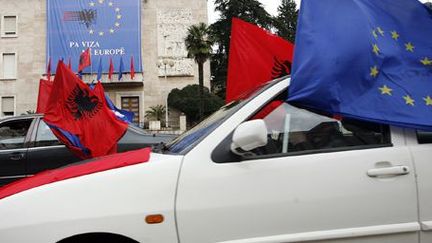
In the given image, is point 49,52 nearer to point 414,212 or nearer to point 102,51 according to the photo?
point 102,51

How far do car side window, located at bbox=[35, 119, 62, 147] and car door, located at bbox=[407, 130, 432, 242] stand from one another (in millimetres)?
5300

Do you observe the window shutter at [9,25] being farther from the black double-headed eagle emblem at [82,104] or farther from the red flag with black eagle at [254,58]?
the red flag with black eagle at [254,58]

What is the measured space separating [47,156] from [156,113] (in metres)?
34.4

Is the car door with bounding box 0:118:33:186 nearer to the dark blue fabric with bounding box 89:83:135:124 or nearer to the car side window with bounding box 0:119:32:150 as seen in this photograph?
the car side window with bounding box 0:119:32:150

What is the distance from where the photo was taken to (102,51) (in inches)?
1656

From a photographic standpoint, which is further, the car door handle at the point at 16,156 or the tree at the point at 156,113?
the tree at the point at 156,113

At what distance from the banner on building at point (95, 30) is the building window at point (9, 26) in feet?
11.4

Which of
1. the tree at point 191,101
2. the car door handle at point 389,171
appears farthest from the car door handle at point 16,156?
the tree at point 191,101

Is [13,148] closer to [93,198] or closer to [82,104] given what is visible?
[82,104]

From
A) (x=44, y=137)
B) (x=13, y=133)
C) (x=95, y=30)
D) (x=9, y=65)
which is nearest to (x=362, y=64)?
(x=44, y=137)

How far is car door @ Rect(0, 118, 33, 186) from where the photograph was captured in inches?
271

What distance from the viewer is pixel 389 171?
287 cm

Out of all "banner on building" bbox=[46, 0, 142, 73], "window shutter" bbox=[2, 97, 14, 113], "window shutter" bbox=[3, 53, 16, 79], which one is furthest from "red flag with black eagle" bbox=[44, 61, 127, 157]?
"window shutter" bbox=[3, 53, 16, 79]

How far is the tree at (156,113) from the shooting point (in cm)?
4119
